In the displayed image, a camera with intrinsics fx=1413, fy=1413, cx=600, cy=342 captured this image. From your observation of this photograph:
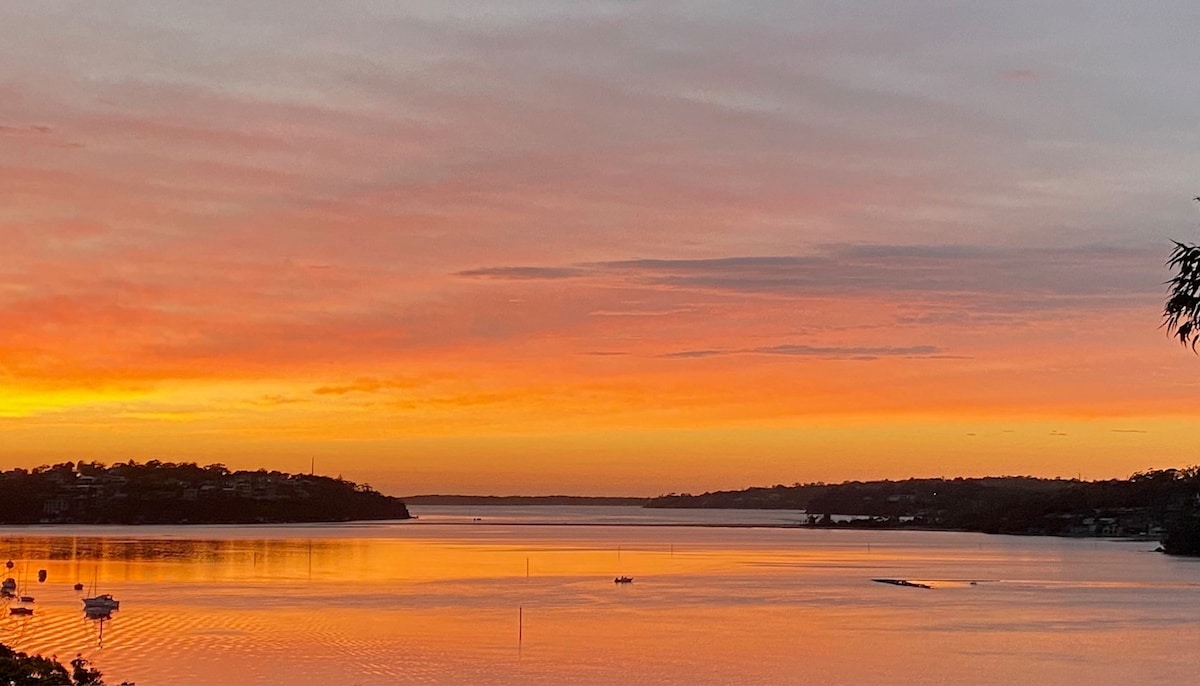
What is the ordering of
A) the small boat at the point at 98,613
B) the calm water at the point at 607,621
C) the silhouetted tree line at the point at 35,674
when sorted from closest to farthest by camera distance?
1. the silhouetted tree line at the point at 35,674
2. the calm water at the point at 607,621
3. the small boat at the point at 98,613

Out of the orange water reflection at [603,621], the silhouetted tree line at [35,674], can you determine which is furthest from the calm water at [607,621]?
the silhouetted tree line at [35,674]

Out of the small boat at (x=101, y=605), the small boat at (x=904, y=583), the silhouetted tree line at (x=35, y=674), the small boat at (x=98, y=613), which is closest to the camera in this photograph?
the silhouetted tree line at (x=35, y=674)

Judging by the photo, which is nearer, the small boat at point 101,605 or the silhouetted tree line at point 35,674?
the silhouetted tree line at point 35,674

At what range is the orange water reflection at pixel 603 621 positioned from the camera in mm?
49469

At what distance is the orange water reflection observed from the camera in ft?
162

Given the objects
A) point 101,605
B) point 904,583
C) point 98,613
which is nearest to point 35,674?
point 98,613

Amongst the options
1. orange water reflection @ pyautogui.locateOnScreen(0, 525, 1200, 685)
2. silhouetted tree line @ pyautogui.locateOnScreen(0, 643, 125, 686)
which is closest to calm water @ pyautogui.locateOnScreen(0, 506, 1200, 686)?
orange water reflection @ pyautogui.locateOnScreen(0, 525, 1200, 685)

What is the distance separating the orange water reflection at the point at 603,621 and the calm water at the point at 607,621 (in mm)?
177

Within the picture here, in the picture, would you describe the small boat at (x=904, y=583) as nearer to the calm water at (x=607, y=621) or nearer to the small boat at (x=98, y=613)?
the calm water at (x=607, y=621)

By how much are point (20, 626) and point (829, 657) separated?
117 ft

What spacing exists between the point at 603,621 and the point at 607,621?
0.65ft

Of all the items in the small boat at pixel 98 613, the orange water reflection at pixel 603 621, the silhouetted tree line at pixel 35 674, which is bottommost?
the orange water reflection at pixel 603 621

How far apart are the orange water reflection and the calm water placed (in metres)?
0.18

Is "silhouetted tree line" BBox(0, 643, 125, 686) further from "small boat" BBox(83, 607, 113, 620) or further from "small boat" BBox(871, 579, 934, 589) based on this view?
"small boat" BBox(871, 579, 934, 589)
